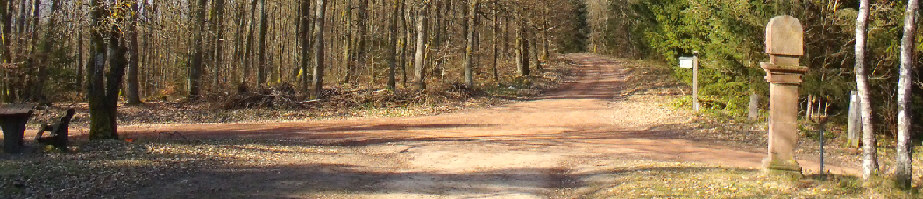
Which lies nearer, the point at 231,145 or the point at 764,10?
the point at 231,145

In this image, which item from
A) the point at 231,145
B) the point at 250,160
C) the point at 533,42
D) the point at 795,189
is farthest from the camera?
the point at 533,42

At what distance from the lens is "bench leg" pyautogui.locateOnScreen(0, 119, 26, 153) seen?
9750 mm

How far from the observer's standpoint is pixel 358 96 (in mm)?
25062

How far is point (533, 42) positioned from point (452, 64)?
6737 millimetres

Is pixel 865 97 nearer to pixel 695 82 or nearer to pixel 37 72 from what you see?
pixel 695 82

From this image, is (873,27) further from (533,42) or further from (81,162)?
(533,42)

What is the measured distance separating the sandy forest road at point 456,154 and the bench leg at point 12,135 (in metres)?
2.93

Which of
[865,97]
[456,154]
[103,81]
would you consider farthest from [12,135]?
[865,97]

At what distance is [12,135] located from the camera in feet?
32.3

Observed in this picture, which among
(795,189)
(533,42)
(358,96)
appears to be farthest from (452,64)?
(795,189)

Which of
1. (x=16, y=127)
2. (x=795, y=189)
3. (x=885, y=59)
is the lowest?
(x=795, y=189)

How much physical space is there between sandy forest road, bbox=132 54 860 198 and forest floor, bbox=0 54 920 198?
0.03m

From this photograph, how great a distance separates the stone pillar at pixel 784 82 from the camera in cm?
918

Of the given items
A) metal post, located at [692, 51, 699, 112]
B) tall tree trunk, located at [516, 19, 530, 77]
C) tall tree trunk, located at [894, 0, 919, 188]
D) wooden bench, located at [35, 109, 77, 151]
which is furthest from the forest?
tall tree trunk, located at [516, 19, 530, 77]
